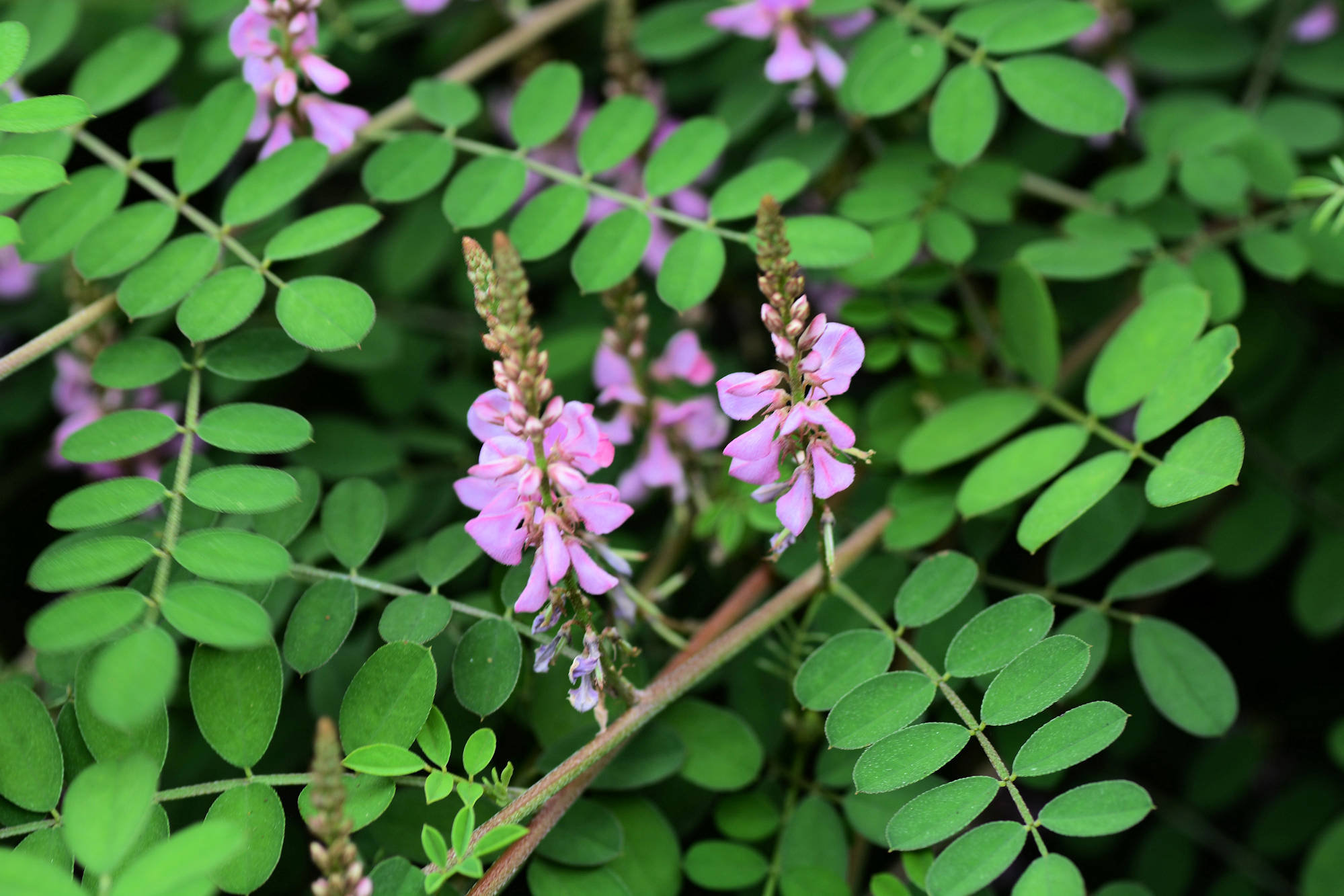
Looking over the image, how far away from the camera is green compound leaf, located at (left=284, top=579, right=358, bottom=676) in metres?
1.49

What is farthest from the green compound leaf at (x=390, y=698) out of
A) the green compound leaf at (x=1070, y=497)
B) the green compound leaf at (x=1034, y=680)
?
the green compound leaf at (x=1070, y=497)

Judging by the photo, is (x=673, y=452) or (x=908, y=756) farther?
(x=673, y=452)

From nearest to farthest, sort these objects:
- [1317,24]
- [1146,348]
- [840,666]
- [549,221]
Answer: [840,666]
[1146,348]
[549,221]
[1317,24]

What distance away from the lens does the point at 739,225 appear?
1973 mm

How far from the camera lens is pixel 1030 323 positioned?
187 cm

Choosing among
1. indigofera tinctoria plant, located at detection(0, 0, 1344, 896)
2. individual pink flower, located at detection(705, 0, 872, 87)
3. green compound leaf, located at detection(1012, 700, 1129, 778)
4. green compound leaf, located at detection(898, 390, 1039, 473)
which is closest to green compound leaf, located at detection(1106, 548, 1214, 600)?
indigofera tinctoria plant, located at detection(0, 0, 1344, 896)

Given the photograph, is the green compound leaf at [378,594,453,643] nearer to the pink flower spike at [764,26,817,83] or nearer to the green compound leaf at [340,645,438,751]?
the green compound leaf at [340,645,438,751]

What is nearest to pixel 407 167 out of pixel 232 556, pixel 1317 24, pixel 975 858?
pixel 232 556

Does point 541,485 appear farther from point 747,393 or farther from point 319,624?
point 319,624

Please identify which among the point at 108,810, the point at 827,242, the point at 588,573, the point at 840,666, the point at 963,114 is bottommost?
the point at 840,666

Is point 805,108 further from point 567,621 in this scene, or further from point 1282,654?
point 1282,654

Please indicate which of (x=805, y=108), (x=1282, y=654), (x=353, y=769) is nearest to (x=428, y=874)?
(x=353, y=769)

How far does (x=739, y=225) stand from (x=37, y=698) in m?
1.27

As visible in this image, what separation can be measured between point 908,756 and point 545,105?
1.26 meters
